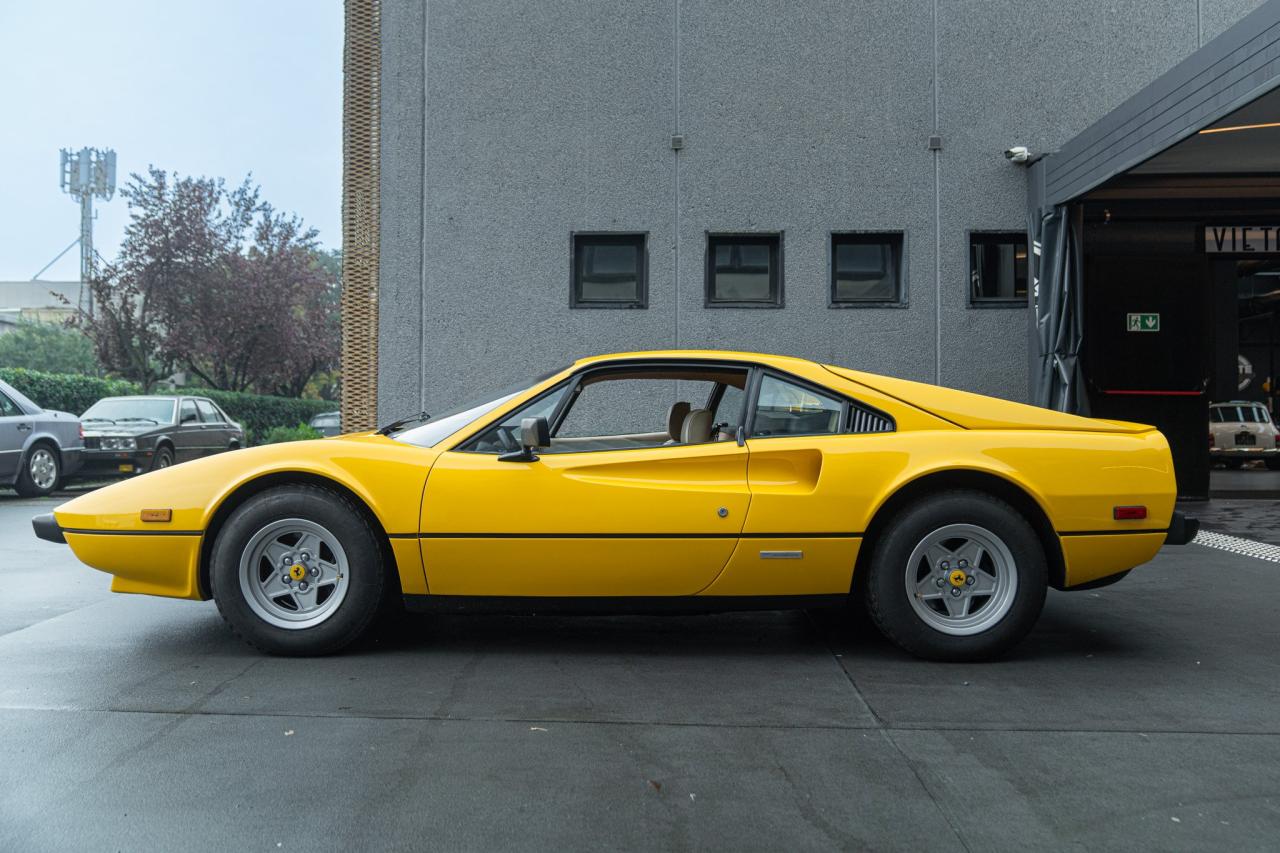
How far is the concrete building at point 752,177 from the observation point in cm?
1045

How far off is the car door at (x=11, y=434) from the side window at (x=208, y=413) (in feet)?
14.2

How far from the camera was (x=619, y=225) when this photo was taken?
10.5 m

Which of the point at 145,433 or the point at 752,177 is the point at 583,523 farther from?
the point at 145,433

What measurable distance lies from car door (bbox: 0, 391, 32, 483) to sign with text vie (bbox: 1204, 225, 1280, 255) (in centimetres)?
1418

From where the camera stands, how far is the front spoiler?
428cm

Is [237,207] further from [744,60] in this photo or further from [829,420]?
[829,420]

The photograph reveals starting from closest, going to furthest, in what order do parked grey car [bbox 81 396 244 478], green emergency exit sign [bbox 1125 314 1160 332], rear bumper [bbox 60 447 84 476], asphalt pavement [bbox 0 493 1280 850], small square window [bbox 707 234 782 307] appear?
1. asphalt pavement [bbox 0 493 1280 850]
2. small square window [bbox 707 234 782 307]
3. green emergency exit sign [bbox 1125 314 1160 332]
4. rear bumper [bbox 60 447 84 476]
5. parked grey car [bbox 81 396 244 478]

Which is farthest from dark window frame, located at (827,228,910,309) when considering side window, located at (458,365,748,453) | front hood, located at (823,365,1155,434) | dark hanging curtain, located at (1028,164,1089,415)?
front hood, located at (823,365,1155,434)

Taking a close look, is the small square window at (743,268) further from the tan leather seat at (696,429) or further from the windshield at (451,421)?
the windshield at (451,421)

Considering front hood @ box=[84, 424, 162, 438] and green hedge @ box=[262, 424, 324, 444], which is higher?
front hood @ box=[84, 424, 162, 438]

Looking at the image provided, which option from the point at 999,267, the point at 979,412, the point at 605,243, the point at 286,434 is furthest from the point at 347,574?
the point at 286,434

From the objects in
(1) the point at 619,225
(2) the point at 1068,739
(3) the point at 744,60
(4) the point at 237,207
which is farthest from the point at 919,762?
(4) the point at 237,207

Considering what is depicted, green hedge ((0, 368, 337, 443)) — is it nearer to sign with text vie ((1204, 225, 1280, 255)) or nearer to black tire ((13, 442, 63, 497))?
black tire ((13, 442, 63, 497))

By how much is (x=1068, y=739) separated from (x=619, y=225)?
8015 millimetres
